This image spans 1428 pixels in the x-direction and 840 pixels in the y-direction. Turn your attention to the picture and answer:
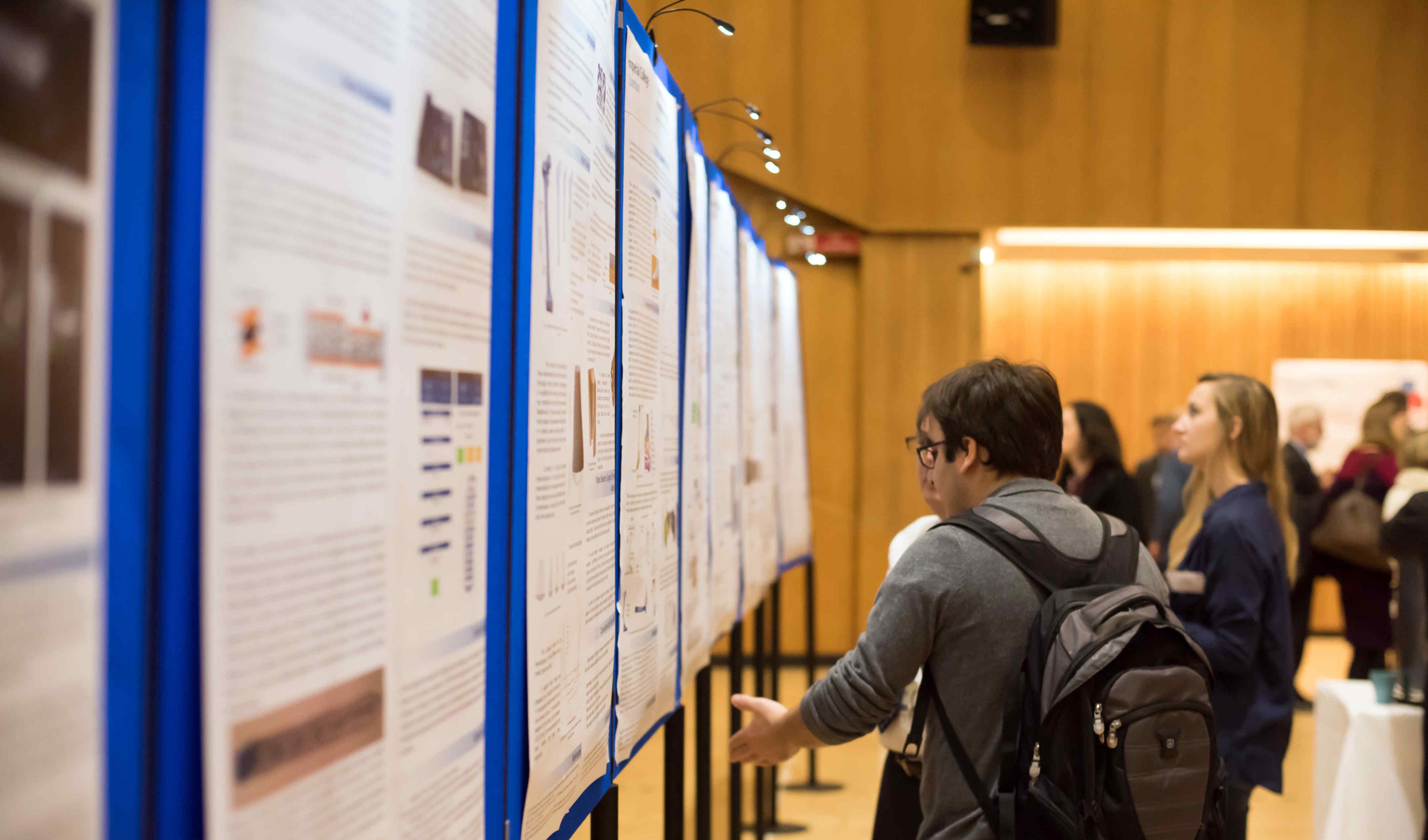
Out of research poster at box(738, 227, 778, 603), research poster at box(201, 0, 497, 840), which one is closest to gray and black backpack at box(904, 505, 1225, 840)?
research poster at box(201, 0, 497, 840)

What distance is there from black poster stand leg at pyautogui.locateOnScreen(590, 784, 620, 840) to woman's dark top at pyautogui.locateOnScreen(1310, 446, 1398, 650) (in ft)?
15.7

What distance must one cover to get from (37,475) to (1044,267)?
7.97m

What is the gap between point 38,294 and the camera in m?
0.44

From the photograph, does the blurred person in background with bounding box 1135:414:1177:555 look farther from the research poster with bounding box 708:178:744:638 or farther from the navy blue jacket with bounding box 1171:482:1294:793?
the research poster with bounding box 708:178:744:638

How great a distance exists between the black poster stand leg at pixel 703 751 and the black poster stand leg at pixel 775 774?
1.61m

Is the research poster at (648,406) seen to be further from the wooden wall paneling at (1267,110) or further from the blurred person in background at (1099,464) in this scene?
the wooden wall paneling at (1267,110)

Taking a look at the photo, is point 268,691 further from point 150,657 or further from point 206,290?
point 206,290

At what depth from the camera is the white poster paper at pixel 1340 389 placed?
25.3 ft

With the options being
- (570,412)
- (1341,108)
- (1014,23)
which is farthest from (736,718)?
(1341,108)

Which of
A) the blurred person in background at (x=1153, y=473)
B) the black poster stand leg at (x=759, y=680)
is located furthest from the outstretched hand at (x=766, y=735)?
the blurred person in background at (x=1153, y=473)

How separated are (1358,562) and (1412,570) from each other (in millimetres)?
2438

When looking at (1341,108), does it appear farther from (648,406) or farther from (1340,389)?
(648,406)

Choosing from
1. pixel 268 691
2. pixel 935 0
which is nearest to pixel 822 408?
pixel 935 0

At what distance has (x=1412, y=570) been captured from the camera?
2.89 m
